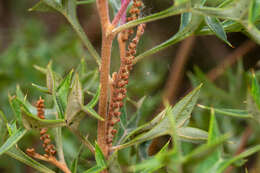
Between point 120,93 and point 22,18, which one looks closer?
point 120,93

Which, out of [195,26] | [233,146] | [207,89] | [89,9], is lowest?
[233,146]

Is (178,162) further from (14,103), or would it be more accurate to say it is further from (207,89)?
(207,89)

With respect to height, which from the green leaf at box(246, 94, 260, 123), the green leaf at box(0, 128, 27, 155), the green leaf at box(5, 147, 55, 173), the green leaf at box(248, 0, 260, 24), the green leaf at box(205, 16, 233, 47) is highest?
the green leaf at box(248, 0, 260, 24)

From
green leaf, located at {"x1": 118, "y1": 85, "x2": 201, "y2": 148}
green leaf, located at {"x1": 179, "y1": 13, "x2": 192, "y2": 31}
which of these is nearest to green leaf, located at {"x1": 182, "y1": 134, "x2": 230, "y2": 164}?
green leaf, located at {"x1": 118, "y1": 85, "x2": 201, "y2": 148}

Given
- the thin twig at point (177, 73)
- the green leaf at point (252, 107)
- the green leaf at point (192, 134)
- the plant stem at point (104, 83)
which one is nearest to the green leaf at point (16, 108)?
the plant stem at point (104, 83)

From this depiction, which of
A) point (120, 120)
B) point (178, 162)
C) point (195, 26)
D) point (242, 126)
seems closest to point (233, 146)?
point (242, 126)

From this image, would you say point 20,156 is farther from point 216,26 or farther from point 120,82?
point 216,26

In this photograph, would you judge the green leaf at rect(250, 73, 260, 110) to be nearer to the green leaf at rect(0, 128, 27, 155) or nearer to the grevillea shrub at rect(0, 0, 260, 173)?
the grevillea shrub at rect(0, 0, 260, 173)
